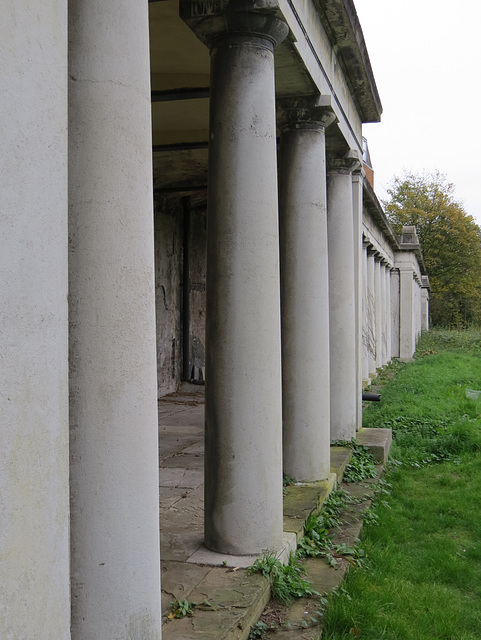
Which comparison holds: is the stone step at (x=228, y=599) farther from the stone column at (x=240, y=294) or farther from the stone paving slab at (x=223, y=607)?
the stone column at (x=240, y=294)

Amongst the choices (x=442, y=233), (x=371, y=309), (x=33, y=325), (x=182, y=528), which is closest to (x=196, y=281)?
(x=371, y=309)

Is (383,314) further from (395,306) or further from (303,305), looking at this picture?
(303,305)

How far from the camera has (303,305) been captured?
23.5 feet

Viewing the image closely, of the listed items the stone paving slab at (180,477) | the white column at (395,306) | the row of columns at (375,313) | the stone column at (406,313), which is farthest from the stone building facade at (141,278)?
the white column at (395,306)

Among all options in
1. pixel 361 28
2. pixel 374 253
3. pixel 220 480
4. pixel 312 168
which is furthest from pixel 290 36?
pixel 374 253

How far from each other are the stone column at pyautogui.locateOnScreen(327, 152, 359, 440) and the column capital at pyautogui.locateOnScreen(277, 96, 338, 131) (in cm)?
228

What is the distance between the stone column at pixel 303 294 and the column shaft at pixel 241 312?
2.08 meters

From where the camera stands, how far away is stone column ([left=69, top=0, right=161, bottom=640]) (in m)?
2.94

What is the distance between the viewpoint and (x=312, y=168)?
23.7ft

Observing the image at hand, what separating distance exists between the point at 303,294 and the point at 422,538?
284 cm

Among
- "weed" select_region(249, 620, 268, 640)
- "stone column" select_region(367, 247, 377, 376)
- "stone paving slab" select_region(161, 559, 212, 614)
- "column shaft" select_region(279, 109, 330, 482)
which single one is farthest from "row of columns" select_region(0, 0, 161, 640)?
"stone column" select_region(367, 247, 377, 376)

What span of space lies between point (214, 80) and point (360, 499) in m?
4.89

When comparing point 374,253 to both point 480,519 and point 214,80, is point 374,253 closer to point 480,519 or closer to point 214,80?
point 480,519

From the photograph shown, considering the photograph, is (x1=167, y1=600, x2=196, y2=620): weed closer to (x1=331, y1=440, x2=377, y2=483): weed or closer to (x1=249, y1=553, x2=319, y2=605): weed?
(x1=249, y1=553, x2=319, y2=605): weed
